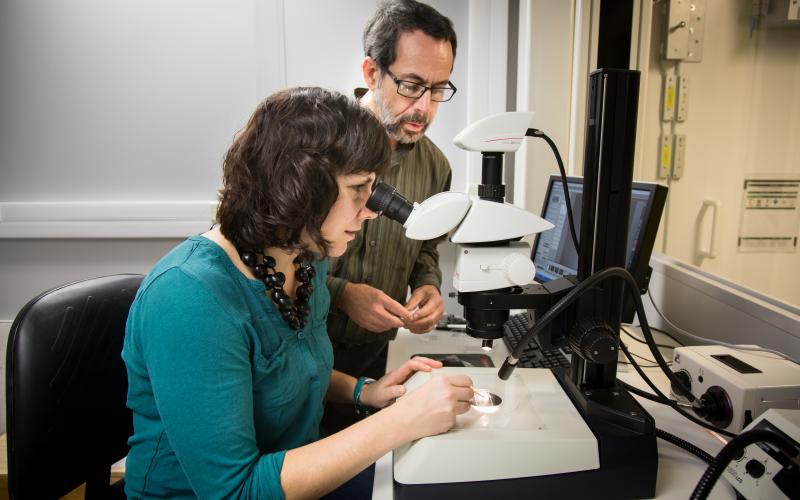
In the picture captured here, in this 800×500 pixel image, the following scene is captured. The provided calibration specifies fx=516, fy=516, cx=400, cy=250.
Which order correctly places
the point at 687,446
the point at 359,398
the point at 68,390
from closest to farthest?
1. the point at 687,446
2. the point at 68,390
3. the point at 359,398

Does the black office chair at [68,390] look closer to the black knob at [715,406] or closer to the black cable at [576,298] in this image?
the black cable at [576,298]

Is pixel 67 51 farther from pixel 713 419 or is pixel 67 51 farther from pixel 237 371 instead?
pixel 713 419

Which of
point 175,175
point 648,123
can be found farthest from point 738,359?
point 175,175

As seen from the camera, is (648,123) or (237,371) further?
(648,123)

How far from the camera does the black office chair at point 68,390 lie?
0.90m

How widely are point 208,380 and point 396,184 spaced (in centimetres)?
97

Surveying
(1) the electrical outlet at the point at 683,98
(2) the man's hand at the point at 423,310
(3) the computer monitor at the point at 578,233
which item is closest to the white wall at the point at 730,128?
(1) the electrical outlet at the point at 683,98

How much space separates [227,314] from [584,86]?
5.19ft

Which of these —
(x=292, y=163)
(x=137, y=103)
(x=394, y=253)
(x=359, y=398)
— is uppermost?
(x=137, y=103)

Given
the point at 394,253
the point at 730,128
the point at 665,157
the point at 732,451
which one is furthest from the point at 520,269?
the point at 730,128

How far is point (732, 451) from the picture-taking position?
0.63 metres

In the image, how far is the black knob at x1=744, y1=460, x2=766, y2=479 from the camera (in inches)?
27.2

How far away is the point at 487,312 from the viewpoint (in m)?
0.79

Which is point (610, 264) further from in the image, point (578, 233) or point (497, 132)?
point (578, 233)
